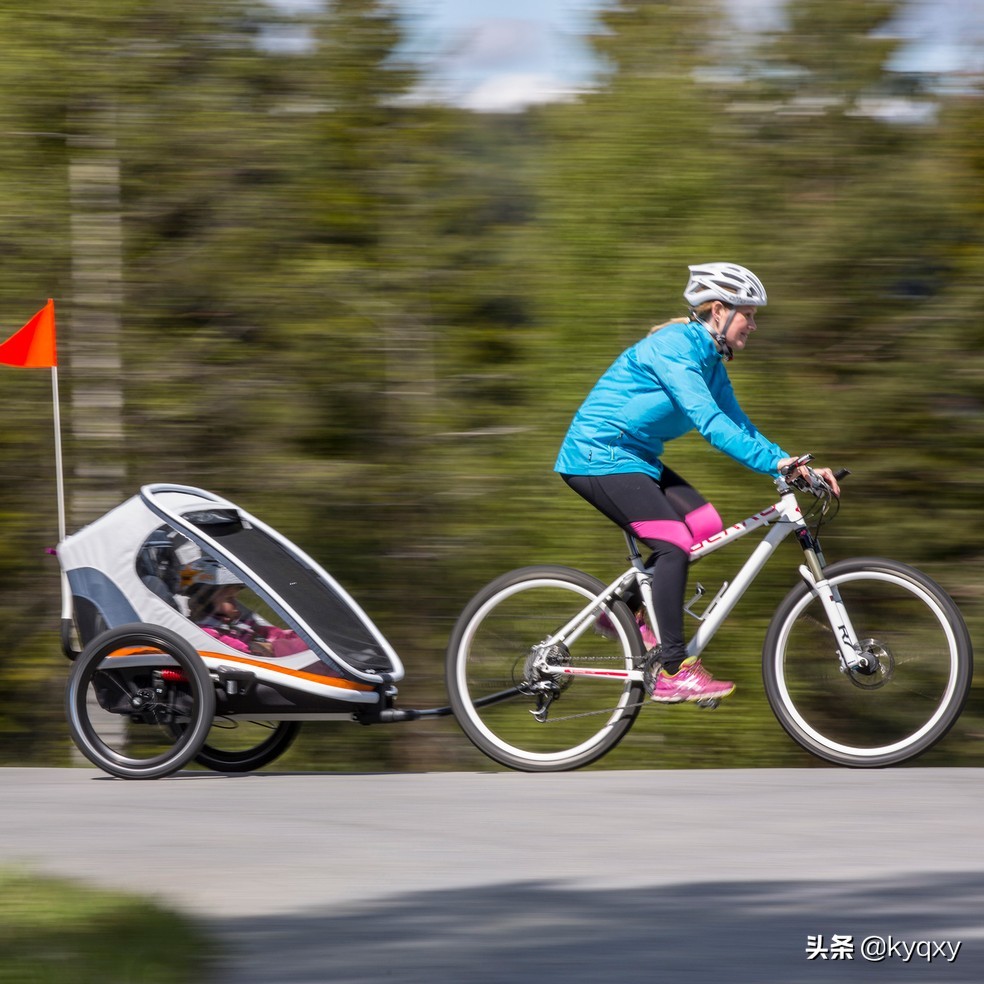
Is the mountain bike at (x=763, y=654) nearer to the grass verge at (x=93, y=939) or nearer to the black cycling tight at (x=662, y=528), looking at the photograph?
the black cycling tight at (x=662, y=528)

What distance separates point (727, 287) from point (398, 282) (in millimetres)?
2705

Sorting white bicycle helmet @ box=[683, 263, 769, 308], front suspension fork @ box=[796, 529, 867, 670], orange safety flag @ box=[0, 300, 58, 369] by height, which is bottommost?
front suspension fork @ box=[796, 529, 867, 670]

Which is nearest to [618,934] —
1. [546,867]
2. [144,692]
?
[546,867]

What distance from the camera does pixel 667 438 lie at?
22.5 ft

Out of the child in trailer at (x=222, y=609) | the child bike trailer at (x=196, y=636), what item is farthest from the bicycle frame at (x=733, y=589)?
the child in trailer at (x=222, y=609)

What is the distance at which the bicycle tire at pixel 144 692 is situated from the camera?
6.44 m

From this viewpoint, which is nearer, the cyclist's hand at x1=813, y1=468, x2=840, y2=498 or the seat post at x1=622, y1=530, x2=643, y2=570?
the cyclist's hand at x1=813, y1=468, x2=840, y2=498

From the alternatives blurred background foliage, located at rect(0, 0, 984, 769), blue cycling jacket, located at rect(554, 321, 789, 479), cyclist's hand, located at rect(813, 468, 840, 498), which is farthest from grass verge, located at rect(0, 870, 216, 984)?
blurred background foliage, located at rect(0, 0, 984, 769)

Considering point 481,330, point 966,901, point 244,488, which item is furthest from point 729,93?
point 966,901

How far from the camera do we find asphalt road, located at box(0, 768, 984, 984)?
3781mm

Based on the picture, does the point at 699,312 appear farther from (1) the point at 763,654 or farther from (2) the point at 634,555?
(1) the point at 763,654

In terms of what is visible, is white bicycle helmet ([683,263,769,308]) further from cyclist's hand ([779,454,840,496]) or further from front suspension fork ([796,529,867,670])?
front suspension fork ([796,529,867,670])

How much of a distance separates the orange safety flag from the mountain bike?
8.14ft

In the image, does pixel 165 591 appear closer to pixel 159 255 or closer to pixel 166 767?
pixel 166 767
